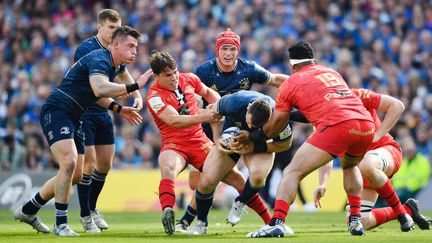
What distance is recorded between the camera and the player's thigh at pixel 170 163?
12898 mm

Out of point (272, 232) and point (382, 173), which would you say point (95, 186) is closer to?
point (272, 232)

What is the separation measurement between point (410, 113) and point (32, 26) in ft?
37.3

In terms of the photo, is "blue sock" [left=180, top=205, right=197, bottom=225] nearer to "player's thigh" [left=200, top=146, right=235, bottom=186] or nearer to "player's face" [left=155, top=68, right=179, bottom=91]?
"player's thigh" [left=200, top=146, right=235, bottom=186]

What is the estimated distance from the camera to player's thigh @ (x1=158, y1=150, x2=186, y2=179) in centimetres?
1290

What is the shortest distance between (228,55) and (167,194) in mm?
2798

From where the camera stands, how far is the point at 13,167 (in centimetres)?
2262

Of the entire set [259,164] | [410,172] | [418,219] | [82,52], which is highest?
[82,52]

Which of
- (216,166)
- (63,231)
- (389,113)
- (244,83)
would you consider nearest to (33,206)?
(63,231)

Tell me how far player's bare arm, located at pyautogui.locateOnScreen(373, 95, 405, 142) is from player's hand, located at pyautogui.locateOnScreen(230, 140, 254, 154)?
1685 millimetres

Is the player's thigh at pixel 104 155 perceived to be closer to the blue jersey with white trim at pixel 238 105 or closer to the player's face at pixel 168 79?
the player's face at pixel 168 79

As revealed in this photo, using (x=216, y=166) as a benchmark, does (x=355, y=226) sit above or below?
below

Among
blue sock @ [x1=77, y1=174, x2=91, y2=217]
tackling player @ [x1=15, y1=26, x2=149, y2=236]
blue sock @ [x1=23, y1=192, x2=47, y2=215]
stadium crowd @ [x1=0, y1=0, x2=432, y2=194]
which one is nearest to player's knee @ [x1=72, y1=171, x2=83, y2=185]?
tackling player @ [x1=15, y1=26, x2=149, y2=236]

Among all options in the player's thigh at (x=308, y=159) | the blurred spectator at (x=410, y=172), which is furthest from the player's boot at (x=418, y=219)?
the blurred spectator at (x=410, y=172)

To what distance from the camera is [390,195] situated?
508 inches
